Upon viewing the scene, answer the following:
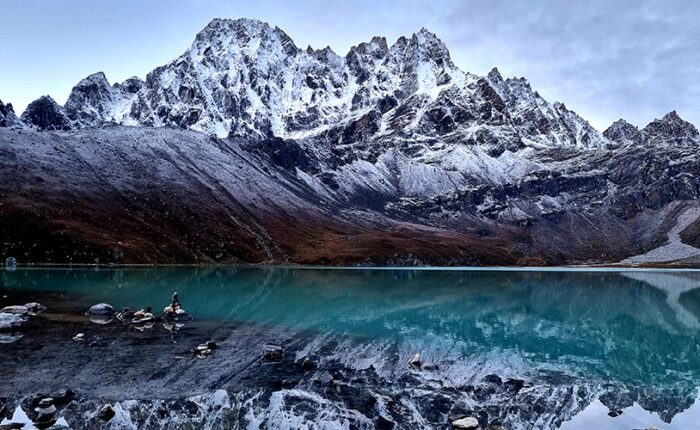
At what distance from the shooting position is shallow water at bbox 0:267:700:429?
2500 centimetres

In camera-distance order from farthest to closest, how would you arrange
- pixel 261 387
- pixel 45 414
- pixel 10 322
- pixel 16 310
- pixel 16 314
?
pixel 16 310 < pixel 16 314 < pixel 10 322 < pixel 261 387 < pixel 45 414

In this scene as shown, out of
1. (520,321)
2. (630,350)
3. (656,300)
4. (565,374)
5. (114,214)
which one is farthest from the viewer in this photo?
(114,214)

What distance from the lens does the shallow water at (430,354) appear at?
25000 mm

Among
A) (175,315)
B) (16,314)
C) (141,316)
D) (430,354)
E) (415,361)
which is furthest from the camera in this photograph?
(175,315)

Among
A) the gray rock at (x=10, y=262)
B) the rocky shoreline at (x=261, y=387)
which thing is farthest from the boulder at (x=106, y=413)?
the gray rock at (x=10, y=262)

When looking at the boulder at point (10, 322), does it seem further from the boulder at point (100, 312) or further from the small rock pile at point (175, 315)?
the small rock pile at point (175, 315)

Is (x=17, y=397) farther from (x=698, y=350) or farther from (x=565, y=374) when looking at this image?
(x=698, y=350)

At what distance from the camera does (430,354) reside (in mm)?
38250

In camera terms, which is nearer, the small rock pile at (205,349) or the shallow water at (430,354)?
the shallow water at (430,354)

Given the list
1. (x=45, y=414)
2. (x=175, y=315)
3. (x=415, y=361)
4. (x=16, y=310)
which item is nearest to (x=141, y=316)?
(x=175, y=315)

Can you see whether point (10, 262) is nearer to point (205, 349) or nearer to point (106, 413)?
point (205, 349)

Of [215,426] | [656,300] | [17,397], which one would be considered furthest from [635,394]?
[656,300]

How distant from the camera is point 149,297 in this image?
6238cm

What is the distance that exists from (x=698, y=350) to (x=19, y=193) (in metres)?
157
